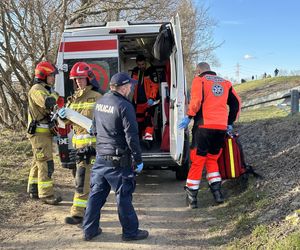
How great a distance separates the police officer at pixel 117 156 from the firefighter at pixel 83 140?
0.55m

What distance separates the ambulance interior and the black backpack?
361 millimetres

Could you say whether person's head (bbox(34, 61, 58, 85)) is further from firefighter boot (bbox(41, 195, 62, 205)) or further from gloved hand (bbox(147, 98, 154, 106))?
gloved hand (bbox(147, 98, 154, 106))

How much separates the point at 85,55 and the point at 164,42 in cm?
128

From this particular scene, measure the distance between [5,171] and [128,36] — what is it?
3410 millimetres

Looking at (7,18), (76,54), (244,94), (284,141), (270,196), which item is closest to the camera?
(270,196)

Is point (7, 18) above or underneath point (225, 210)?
above

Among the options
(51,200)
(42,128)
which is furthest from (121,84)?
(51,200)

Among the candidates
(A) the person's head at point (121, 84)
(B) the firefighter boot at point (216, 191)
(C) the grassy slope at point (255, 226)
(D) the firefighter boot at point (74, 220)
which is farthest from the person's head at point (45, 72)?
(C) the grassy slope at point (255, 226)

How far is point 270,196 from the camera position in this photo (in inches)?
191

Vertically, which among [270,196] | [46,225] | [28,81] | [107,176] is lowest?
[46,225]

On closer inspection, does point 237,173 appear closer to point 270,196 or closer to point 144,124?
point 270,196

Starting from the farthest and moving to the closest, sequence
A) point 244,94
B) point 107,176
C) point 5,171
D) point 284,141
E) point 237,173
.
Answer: point 244,94 < point 5,171 < point 284,141 < point 237,173 < point 107,176

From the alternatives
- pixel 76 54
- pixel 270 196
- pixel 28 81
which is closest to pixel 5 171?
pixel 76 54

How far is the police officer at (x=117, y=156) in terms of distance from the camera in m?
4.35
